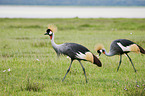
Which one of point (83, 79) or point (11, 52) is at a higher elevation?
point (11, 52)

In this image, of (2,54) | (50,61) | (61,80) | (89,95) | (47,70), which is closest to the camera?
(89,95)

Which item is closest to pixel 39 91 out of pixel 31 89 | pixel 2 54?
pixel 31 89

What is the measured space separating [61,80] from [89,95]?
148 centimetres

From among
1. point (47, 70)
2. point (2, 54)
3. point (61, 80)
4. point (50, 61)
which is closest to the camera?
point (61, 80)

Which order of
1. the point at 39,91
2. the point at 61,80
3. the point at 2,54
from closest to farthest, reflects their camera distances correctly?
the point at 39,91
the point at 61,80
the point at 2,54

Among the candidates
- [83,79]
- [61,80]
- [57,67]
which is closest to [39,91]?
[61,80]

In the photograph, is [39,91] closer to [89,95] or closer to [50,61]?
[89,95]

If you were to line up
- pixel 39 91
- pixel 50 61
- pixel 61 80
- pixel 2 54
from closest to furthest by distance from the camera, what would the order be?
pixel 39 91
pixel 61 80
pixel 50 61
pixel 2 54

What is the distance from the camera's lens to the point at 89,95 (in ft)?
19.9

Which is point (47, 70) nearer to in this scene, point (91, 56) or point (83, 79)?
point (83, 79)

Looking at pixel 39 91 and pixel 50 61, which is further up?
pixel 50 61

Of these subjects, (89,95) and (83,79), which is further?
(83,79)

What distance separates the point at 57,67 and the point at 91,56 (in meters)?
2.42

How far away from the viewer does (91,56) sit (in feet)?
22.0
